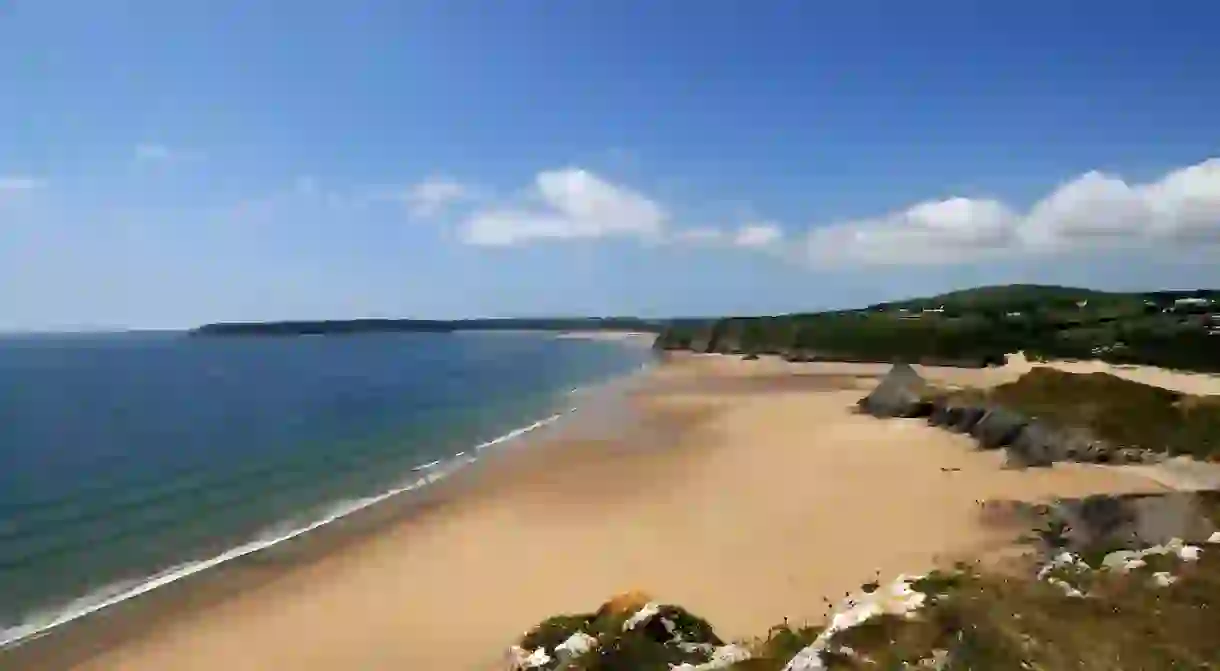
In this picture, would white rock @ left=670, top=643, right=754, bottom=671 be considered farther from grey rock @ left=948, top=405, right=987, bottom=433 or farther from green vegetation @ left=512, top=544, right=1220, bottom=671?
grey rock @ left=948, top=405, right=987, bottom=433

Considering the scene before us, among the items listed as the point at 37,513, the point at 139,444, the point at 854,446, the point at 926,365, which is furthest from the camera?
the point at 926,365

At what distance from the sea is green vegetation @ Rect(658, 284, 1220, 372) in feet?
116

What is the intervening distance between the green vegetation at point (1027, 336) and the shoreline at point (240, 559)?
51199 millimetres

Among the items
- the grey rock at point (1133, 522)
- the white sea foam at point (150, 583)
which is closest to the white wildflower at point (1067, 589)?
the grey rock at point (1133, 522)

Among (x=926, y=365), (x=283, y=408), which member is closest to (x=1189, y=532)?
(x=283, y=408)

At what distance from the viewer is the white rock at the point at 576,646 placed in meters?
9.93

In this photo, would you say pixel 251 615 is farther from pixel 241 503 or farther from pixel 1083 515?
pixel 1083 515

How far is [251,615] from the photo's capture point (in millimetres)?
16328

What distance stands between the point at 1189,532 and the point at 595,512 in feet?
47.5

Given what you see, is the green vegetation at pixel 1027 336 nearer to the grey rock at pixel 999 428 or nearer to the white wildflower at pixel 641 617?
the grey rock at pixel 999 428

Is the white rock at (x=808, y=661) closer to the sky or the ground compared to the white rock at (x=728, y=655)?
closer to the sky

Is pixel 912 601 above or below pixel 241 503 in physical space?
above

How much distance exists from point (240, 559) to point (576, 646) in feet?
43.3

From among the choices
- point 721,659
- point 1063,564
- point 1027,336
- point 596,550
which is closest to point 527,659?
point 721,659
